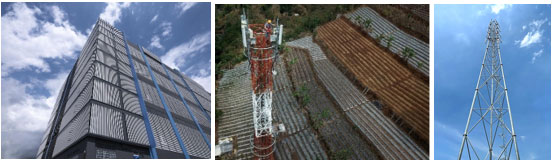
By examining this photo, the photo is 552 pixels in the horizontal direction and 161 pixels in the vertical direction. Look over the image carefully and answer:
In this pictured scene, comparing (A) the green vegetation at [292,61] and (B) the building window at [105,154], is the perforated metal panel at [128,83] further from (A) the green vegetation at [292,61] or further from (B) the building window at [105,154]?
(A) the green vegetation at [292,61]

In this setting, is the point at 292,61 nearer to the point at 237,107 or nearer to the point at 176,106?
the point at 237,107

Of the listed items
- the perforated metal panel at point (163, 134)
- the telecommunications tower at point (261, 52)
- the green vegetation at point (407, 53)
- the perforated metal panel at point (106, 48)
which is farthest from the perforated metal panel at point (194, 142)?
the green vegetation at point (407, 53)

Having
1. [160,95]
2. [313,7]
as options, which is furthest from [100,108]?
[313,7]

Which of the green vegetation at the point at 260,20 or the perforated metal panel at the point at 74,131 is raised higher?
the green vegetation at the point at 260,20

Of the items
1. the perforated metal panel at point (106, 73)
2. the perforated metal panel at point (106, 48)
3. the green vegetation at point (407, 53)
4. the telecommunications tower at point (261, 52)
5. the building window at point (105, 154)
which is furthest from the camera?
the perforated metal panel at point (106, 48)

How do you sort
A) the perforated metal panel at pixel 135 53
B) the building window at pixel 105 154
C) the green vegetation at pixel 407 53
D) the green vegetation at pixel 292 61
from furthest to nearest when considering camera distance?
the perforated metal panel at pixel 135 53, the green vegetation at pixel 292 61, the green vegetation at pixel 407 53, the building window at pixel 105 154

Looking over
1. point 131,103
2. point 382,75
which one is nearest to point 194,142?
point 131,103
